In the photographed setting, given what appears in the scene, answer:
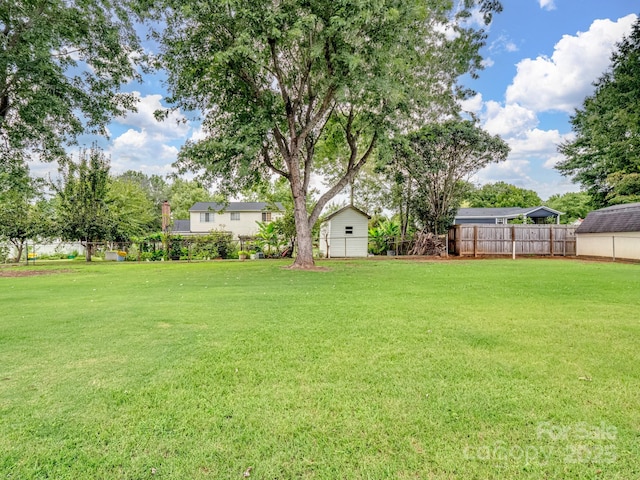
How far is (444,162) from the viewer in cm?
2117

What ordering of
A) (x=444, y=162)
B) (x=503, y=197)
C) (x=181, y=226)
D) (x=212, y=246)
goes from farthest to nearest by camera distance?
1. (x=503, y=197)
2. (x=181, y=226)
3. (x=212, y=246)
4. (x=444, y=162)

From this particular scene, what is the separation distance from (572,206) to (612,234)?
24824mm

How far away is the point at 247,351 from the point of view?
12.7 feet

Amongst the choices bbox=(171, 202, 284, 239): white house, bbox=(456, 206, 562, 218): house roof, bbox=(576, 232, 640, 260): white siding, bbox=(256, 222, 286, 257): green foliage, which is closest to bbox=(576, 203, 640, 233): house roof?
bbox=(576, 232, 640, 260): white siding

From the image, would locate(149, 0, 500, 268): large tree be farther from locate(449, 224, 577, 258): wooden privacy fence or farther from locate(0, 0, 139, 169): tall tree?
locate(449, 224, 577, 258): wooden privacy fence

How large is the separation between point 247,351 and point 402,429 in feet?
6.67

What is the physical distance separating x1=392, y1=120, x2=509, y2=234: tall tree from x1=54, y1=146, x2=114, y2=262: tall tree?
57.9ft

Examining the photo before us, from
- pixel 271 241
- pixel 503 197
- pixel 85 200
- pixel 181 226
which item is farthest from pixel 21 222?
pixel 503 197

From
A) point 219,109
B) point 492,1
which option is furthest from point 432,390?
point 219,109

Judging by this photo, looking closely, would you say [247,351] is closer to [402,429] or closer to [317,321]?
[317,321]

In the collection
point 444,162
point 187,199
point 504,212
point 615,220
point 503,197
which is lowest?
point 615,220

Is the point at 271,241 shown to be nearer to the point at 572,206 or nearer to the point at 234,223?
the point at 234,223

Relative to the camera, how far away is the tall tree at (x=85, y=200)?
19797 millimetres

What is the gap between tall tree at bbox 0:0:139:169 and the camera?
32.6ft
